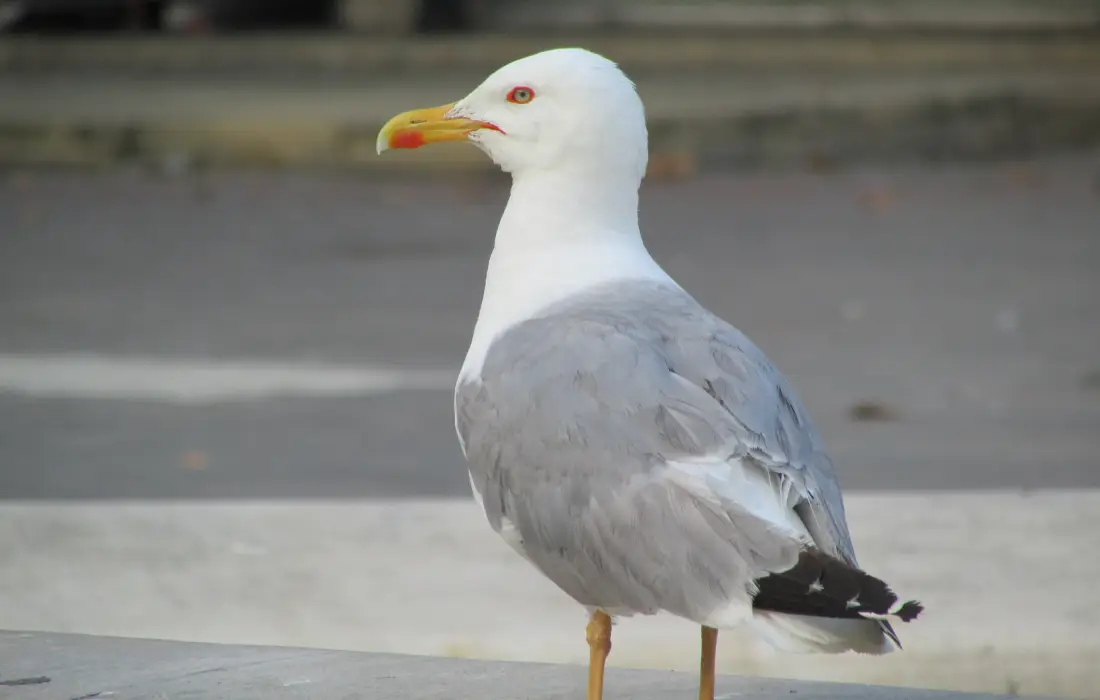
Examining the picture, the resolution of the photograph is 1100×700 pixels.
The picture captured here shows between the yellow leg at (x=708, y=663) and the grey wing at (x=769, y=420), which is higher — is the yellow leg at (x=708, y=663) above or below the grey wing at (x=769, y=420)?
below

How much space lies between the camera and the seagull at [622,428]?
328cm

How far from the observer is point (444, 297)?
11305 millimetres

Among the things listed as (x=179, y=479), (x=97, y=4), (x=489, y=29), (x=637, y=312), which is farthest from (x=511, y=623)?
(x=97, y=4)

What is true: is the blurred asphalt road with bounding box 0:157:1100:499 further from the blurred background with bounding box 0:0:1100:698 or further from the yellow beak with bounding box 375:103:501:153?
the yellow beak with bounding box 375:103:501:153

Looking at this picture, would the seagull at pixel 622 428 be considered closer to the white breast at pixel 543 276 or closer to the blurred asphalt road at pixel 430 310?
the white breast at pixel 543 276

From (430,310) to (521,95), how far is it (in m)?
6.80

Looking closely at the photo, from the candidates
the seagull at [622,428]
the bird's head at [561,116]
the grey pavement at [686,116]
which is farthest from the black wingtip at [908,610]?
the grey pavement at [686,116]

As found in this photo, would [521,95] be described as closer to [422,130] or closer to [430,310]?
[422,130]

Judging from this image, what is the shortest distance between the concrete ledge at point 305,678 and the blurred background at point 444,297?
2.07ft

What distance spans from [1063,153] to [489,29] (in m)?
6.44

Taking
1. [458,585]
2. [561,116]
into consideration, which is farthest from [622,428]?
[458,585]

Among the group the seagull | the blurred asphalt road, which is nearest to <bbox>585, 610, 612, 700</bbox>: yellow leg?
the seagull

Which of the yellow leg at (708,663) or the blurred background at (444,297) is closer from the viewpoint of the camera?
the yellow leg at (708,663)

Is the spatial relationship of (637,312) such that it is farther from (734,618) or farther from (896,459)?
(896,459)
